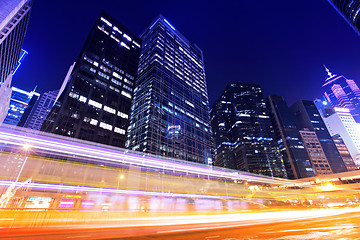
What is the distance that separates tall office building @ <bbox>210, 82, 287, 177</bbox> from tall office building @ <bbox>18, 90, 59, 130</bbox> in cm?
16506

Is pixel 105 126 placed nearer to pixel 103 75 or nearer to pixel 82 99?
pixel 82 99

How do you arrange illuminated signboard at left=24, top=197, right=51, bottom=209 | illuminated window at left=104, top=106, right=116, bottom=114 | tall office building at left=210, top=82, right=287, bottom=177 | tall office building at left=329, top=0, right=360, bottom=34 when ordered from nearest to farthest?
illuminated signboard at left=24, top=197, right=51, bottom=209 → tall office building at left=329, top=0, right=360, bottom=34 → illuminated window at left=104, top=106, right=116, bottom=114 → tall office building at left=210, top=82, right=287, bottom=177

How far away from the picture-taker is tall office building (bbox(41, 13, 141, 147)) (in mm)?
47800

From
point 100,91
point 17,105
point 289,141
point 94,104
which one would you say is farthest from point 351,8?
point 17,105

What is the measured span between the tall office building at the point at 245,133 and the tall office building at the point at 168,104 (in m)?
70.5

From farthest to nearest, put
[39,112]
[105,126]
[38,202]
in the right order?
[39,112] → [105,126] → [38,202]

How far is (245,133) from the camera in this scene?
132 metres

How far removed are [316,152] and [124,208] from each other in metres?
151

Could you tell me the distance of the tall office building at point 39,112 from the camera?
14788 centimetres

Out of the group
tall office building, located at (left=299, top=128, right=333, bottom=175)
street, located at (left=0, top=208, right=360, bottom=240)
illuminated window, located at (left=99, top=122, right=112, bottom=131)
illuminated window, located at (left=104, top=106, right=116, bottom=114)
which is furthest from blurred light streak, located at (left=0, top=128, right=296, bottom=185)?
tall office building, located at (left=299, top=128, right=333, bottom=175)

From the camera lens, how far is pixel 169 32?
77875 millimetres

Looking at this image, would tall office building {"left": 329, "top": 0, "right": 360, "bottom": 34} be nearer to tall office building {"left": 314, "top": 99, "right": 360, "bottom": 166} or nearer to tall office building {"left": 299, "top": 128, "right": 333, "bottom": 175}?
tall office building {"left": 299, "top": 128, "right": 333, "bottom": 175}

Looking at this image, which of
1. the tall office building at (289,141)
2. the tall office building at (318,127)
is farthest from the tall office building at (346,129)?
the tall office building at (289,141)

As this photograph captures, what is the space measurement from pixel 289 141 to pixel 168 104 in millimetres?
109944
